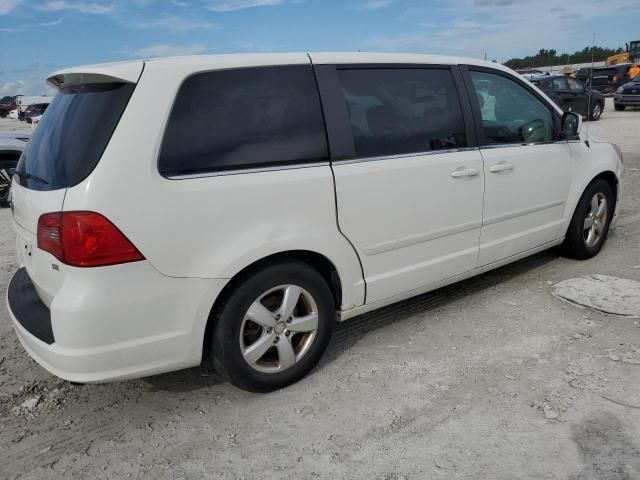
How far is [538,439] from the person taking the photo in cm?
257

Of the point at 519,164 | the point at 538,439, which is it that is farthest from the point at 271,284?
the point at 519,164

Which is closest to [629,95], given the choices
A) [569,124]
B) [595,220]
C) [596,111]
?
[596,111]

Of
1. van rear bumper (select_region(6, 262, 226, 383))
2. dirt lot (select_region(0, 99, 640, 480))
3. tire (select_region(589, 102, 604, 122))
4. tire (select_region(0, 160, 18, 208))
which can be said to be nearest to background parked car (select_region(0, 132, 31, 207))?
tire (select_region(0, 160, 18, 208))

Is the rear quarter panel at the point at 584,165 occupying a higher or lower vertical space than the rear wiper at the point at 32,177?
lower

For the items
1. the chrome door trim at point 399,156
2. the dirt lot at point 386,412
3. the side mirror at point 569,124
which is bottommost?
the dirt lot at point 386,412

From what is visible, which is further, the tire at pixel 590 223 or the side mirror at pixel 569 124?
the tire at pixel 590 223

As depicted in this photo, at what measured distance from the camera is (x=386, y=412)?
285cm

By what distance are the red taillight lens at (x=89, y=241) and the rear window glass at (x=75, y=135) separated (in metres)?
0.17

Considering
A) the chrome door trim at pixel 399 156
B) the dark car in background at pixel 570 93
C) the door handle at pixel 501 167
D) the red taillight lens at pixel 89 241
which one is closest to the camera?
the red taillight lens at pixel 89 241

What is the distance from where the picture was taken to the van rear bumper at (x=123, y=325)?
243 cm

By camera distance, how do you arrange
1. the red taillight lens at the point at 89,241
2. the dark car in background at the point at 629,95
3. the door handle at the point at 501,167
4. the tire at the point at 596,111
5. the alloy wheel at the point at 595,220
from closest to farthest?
the red taillight lens at the point at 89,241
the door handle at the point at 501,167
the alloy wheel at the point at 595,220
the tire at the point at 596,111
the dark car in background at the point at 629,95

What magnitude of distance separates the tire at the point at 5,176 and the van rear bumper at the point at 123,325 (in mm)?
6885

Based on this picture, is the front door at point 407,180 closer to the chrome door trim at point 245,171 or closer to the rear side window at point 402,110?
the rear side window at point 402,110

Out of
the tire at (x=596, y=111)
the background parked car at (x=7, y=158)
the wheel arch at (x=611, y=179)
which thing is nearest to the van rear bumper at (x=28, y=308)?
the wheel arch at (x=611, y=179)
